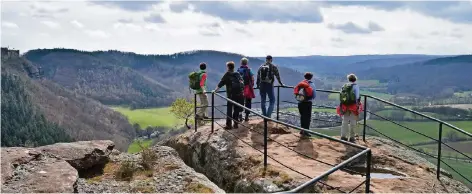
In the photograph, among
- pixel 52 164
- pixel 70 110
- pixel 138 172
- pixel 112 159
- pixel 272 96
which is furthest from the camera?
pixel 70 110

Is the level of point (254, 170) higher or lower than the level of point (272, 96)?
lower

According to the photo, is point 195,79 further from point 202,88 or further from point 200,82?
point 202,88

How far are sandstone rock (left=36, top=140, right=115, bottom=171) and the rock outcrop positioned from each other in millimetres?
2645

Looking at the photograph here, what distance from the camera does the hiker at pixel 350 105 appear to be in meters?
11.6

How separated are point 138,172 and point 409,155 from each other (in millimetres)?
7335

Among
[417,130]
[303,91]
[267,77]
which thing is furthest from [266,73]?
[417,130]

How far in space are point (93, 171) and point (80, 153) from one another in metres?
0.51

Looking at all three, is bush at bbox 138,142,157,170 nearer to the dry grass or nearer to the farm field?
the dry grass

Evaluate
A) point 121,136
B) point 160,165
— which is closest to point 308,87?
point 160,165

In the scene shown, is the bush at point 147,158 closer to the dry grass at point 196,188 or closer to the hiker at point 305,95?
the dry grass at point 196,188

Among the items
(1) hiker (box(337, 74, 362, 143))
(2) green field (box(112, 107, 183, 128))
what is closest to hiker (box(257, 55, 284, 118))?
(1) hiker (box(337, 74, 362, 143))

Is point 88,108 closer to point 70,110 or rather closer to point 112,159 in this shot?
point 70,110

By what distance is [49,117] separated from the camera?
132000mm

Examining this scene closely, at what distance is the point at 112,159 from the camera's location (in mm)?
10641
